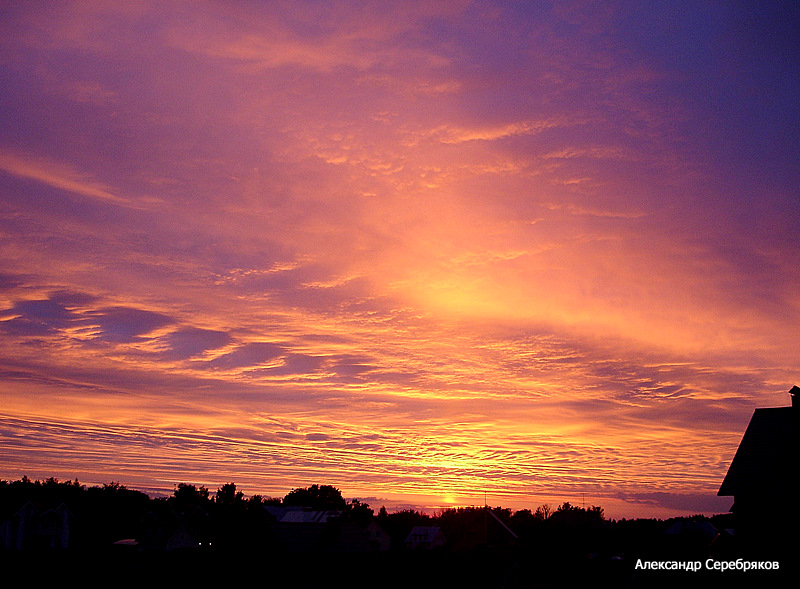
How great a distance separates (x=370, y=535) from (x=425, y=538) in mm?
8668

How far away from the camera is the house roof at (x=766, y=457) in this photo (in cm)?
3603

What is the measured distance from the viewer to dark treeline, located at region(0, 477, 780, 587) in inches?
1334

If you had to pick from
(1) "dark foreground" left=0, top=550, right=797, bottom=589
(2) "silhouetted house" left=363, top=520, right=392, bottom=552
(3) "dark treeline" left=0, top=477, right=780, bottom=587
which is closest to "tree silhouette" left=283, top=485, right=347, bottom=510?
(3) "dark treeline" left=0, top=477, right=780, bottom=587

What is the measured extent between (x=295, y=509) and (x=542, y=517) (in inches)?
2089

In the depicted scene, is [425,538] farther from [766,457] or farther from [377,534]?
[766,457]

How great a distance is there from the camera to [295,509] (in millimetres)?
121938

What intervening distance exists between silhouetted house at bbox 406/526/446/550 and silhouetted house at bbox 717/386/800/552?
65110 millimetres

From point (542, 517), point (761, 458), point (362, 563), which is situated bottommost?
point (542, 517)

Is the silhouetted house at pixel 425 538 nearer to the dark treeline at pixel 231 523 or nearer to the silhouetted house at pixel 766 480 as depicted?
the dark treeline at pixel 231 523

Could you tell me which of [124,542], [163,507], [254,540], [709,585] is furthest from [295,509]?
[709,585]

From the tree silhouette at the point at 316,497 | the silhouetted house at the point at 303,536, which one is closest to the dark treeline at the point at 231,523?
the silhouetted house at the point at 303,536

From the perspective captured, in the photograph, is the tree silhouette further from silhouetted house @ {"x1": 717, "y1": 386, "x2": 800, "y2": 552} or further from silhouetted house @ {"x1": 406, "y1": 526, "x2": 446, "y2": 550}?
silhouetted house @ {"x1": 717, "y1": 386, "x2": 800, "y2": 552}

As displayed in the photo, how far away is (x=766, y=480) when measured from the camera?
36281 mm

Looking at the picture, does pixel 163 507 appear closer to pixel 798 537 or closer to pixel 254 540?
pixel 254 540
